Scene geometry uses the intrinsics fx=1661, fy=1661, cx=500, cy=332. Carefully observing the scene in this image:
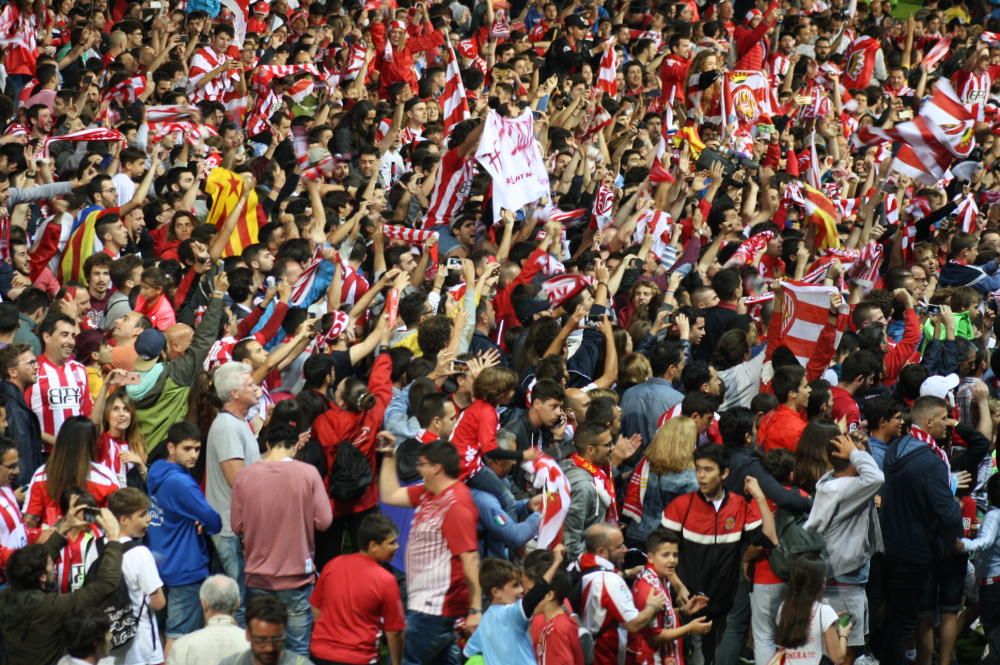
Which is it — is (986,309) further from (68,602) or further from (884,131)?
(68,602)

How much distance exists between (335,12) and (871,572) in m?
12.0

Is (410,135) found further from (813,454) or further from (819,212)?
(813,454)

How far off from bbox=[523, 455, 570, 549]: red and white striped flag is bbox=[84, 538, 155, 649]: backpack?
6.76 ft

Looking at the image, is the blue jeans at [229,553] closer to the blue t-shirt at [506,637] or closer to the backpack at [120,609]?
the backpack at [120,609]

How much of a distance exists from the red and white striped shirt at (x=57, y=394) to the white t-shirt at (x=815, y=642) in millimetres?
4217

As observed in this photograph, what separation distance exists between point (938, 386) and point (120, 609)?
547 centimetres

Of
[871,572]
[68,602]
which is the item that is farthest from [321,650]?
[871,572]

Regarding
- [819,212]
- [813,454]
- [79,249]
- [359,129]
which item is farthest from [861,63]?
[813,454]

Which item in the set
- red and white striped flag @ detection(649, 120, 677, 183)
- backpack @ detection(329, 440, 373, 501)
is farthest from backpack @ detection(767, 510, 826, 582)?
red and white striped flag @ detection(649, 120, 677, 183)

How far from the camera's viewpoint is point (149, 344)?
9.49 metres

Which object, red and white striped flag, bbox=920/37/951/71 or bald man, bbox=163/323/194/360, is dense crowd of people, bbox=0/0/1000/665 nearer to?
bald man, bbox=163/323/194/360

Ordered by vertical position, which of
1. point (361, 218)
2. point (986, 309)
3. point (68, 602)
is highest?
point (68, 602)

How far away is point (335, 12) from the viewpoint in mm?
19906

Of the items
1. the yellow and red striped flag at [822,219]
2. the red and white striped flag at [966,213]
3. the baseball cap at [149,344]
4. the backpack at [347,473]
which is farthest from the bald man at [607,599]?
the red and white striped flag at [966,213]
